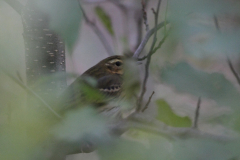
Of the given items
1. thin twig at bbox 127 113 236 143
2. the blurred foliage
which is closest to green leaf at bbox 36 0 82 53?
the blurred foliage

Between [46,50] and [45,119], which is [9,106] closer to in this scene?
[45,119]

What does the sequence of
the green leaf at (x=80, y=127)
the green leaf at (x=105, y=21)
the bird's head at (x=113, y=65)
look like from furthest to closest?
1. the bird's head at (x=113, y=65)
2. the green leaf at (x=105, y=21)
3. the green leaf at (x=80, y=127)

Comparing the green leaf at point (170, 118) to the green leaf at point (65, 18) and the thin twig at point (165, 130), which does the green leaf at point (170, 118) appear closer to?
the thin twig at point (165, 130)

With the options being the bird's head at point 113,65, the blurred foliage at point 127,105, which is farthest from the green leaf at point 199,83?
the bird's head at point 113,65

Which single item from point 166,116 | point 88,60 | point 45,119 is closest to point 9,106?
point 45,119

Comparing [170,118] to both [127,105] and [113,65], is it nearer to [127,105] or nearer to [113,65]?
[127,105]

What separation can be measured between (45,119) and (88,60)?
4.15 ft

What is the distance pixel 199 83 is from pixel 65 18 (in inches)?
6.3

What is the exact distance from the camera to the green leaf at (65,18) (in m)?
0.32

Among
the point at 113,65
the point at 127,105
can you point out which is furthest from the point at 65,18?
the point at 113,65

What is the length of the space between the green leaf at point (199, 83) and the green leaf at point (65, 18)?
116 mm

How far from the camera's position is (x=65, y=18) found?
1.08 feet

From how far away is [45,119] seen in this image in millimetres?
290

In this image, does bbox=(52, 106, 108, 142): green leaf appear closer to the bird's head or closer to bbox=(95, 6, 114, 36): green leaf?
bbox=(95, 6, 114, 36): green leaf
